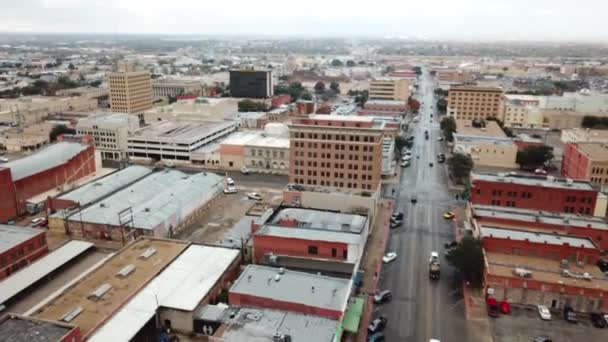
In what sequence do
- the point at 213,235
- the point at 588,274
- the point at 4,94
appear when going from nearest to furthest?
the point at 588,274 → the point at 213,235 → the point at 4,94

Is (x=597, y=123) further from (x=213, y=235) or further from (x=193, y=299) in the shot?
(x=193, y=299)

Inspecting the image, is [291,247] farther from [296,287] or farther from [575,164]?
[575,164]

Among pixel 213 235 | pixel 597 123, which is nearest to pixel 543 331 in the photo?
pixel 213 235

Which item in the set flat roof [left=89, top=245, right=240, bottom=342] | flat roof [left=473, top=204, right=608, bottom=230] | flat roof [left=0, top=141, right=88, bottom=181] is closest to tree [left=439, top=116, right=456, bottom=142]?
flat roof [left=473, top=204, right=608, bottom=230]

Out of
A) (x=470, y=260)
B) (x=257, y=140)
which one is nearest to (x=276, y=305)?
(x=470, y=260)

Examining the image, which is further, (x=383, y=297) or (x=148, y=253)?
(x=148, y=253)

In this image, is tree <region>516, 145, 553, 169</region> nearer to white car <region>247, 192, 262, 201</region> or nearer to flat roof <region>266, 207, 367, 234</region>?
flat roof <region>266, 207, 367, 234</region>
